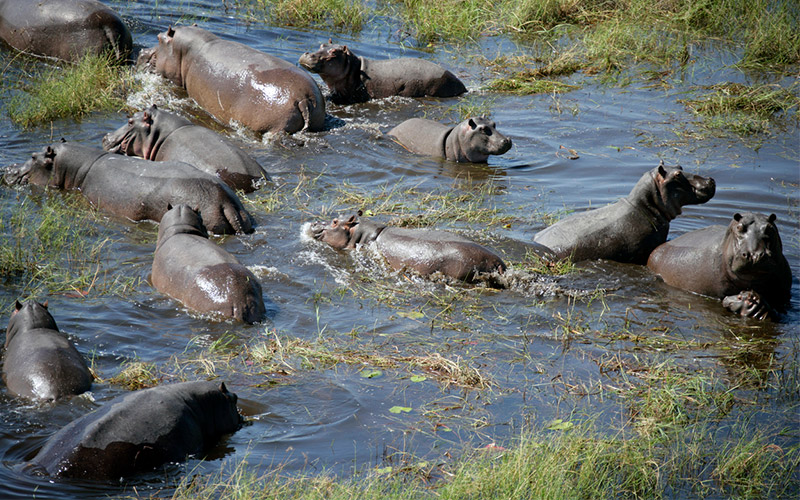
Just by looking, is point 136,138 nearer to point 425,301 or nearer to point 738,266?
point 425,301

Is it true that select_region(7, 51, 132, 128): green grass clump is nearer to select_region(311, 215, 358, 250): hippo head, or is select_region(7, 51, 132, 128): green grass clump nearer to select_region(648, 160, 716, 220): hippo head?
select_region(311, 215, 358, 250): hippo head

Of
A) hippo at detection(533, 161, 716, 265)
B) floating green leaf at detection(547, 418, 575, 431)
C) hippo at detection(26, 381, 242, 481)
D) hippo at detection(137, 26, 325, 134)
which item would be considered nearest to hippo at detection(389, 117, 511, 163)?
hippo at detection(137, 26, 325, 134)

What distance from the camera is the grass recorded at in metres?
7.37

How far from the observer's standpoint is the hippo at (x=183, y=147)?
31.7 ft

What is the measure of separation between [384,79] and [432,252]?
5.91m

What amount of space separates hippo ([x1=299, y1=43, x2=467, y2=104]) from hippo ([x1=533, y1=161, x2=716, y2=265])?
16.7 feet

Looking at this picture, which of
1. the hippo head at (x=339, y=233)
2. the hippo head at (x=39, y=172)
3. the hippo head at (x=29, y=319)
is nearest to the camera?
the hippo head at (x=29, y=319)

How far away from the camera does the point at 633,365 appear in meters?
6.44

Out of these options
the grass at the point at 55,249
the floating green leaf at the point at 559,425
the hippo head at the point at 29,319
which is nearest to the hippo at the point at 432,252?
the grass at the point at 55,249

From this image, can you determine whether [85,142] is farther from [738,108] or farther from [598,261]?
[738,108]

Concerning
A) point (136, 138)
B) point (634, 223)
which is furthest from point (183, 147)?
point (634, 223)

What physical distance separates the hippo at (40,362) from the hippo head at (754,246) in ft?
17.1

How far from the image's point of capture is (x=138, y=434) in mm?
4789

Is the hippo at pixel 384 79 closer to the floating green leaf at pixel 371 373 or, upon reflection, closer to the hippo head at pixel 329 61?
the hippo head at pixel 329 61
